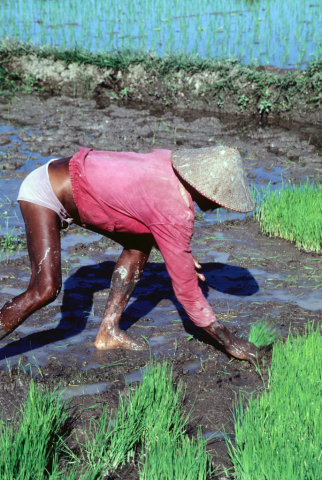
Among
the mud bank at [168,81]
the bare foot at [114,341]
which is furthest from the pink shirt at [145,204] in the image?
the mud bank at [168,81]

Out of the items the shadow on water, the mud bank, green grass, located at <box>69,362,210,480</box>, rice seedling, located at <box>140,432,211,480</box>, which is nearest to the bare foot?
the shadow on water

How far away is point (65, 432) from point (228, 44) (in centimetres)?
993

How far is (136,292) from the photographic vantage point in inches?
173

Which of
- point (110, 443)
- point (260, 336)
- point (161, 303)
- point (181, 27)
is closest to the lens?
point (110, 443)

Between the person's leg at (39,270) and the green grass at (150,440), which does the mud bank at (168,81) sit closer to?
the person's leg at (39,270)

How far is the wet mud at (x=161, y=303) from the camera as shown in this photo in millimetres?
3127

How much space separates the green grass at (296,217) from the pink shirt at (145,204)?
224 cm

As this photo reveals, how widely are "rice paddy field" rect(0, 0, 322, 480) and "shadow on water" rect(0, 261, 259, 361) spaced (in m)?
0.01

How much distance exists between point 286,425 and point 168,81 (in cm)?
790

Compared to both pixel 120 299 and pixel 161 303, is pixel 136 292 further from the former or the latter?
pixel 120 299

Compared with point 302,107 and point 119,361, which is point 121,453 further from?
point 302,107

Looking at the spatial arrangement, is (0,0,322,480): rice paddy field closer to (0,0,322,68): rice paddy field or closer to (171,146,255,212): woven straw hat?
(0,0,322,68): rice paddy field

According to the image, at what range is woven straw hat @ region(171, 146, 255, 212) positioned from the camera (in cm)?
282

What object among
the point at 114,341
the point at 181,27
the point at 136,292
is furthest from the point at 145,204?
the point at 181,27
